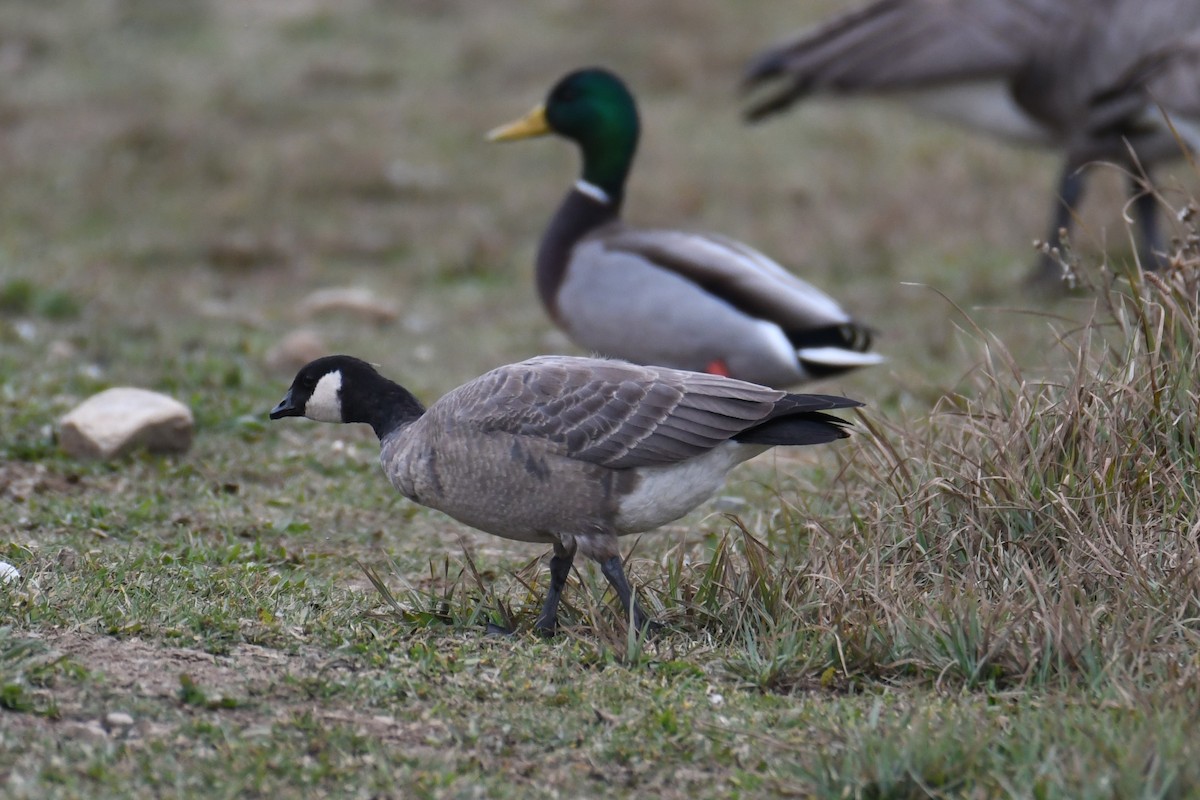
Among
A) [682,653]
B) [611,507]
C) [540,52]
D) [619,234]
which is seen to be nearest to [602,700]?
[682,653]

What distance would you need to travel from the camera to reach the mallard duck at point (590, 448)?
390cm

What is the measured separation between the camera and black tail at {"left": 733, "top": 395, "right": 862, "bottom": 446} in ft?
12.7

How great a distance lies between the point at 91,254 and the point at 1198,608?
764 centimetres

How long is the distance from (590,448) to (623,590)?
0.40 meters

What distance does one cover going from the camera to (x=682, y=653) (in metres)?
3.78

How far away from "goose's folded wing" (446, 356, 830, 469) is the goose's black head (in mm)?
360

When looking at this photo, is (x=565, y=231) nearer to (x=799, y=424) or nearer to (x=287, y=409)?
(x=287, y=409)

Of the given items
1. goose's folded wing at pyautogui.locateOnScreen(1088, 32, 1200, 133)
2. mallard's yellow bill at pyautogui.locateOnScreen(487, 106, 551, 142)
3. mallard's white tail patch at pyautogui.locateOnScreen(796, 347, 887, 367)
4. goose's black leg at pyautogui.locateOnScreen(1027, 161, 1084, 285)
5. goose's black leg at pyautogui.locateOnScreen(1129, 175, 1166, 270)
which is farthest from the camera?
goose's black leg at pyautogui.locateOnScreen(1129, 175, 1166, 270)

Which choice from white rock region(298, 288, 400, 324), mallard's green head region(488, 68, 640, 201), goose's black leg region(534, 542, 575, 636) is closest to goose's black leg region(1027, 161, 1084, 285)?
mallard's green head region(488, 68, 640, 201)

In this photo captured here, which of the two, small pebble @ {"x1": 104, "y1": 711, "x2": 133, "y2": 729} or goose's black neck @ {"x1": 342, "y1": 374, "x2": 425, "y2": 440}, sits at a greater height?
goose's black neck @ {"x1": 342, "y1": 374, "x2": 425, "y2": 440}

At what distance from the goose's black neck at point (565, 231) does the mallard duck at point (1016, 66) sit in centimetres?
236

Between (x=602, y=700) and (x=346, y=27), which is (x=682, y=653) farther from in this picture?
(x=346, y=27)

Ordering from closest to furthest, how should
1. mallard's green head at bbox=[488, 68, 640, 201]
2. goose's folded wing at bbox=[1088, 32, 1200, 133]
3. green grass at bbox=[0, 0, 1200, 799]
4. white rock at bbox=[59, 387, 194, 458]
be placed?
green grass at bbox=[0, 0, 1200, 799]
white rock at bbox=[59, 387, 194, 458]
mallard's green head at bbox=[488, 68, 640, 201]
goose's folded wing at bbox=[1088, 32, 1200, 133]

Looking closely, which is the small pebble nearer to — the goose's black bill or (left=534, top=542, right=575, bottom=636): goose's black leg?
(left=534, top=542, right=575, bottom=636): goose's black leg
